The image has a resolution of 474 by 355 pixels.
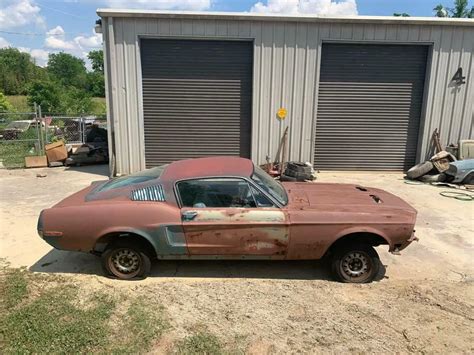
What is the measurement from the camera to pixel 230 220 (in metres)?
4.21

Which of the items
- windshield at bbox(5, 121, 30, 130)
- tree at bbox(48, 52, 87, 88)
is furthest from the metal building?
tree at bbox(48, 52, 87, 88)

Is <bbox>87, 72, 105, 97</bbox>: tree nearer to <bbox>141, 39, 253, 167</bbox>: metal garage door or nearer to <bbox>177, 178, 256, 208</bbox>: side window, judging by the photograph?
<bbox>141, 39, 253, 167</bbox>: metal garage door

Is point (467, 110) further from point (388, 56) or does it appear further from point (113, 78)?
point (113, 78)

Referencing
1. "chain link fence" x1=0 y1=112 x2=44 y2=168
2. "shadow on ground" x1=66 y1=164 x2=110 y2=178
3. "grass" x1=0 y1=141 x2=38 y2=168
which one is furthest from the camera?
"chain link fence" x1=0 y1=112 x2=44 y2=168

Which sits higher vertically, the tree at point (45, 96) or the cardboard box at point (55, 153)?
the tree at point (45, 96)

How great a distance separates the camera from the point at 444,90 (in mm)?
10727

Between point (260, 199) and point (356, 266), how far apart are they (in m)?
1.38

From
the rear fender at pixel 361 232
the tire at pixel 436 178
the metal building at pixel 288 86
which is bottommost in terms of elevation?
the tire at pixel 436 178

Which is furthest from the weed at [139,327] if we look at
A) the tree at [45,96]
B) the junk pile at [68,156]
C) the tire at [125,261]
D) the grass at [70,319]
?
the tree at [45,96]

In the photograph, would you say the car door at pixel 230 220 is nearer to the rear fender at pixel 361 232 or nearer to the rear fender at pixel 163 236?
the rear fender at pixel 163 236

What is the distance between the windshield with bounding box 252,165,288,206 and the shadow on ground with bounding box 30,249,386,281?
953 millimetres

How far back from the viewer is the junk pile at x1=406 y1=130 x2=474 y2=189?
9.55 m

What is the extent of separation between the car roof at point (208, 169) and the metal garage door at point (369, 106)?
21.9ft

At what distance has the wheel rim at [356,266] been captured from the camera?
4371 millimetres
